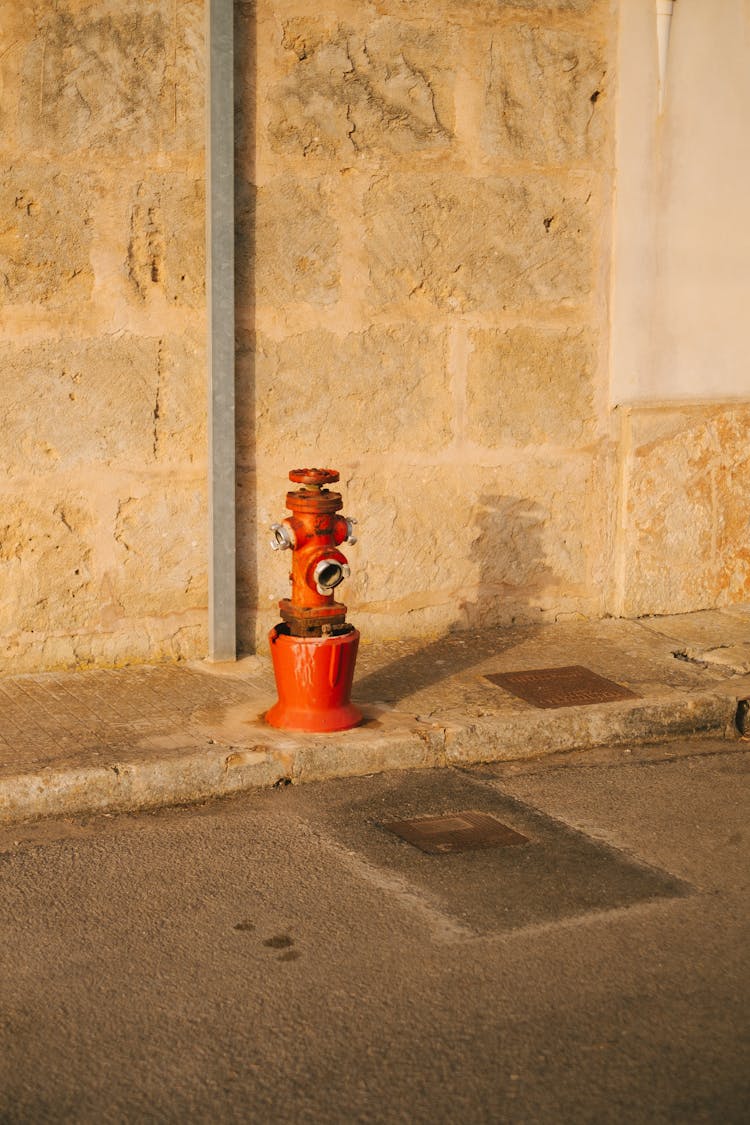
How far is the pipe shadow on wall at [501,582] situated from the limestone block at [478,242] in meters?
0.98

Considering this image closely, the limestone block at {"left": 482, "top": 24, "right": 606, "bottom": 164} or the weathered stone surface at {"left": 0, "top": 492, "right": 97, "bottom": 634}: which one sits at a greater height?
the limestone block at {"left": 482, "top": 24, "right": 606, "bottom": 164}

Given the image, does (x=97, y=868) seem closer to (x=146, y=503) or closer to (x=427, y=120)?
(x=146, y=503)

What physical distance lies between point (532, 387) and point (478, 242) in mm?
731

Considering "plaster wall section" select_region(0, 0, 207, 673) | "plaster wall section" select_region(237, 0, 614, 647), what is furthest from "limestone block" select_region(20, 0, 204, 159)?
"plaster wall section" select_region(237, 0, 614, 647)

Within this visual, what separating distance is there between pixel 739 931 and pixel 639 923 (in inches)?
11.0

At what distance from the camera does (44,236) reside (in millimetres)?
6352

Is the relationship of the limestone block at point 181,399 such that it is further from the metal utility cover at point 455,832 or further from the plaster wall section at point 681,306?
the metal utility cover at point 455,832

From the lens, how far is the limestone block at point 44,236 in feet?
20.6

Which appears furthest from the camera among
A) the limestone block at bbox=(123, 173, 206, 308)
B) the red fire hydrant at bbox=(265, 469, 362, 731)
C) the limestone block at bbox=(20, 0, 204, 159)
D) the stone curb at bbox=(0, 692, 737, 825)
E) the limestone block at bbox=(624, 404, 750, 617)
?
the limestone block at bbox=(624, 404, 750, 617)

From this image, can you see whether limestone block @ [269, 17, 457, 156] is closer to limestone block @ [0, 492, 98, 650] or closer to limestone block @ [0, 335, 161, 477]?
limestone block @ [0, 335, 161, 477]

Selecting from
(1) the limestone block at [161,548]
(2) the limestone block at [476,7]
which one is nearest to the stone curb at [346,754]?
(1) the limestone block at [161,548]

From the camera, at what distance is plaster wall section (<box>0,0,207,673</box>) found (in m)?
6.30

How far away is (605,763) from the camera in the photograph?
5.96 meters

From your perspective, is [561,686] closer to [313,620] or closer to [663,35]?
[313,620]
